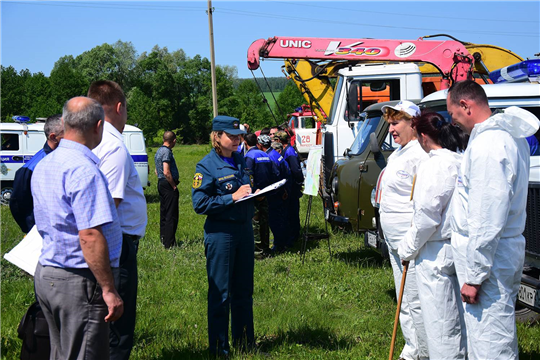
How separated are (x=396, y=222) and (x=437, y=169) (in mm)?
850

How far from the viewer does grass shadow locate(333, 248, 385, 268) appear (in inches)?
342

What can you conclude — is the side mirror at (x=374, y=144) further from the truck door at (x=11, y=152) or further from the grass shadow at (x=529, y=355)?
the truck door at (x=11, y=152)

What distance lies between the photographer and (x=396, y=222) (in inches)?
180

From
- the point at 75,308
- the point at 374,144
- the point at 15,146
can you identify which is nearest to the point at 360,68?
the point at 374,144

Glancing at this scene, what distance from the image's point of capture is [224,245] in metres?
4.63

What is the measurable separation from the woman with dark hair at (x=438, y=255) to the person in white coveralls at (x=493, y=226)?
0.39m

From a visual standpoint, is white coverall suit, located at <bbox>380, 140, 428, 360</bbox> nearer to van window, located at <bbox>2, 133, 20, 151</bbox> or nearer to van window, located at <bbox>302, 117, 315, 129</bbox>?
van window, located at <bbox>2, 133, 20, 151</bbox>

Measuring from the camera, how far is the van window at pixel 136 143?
19.5m

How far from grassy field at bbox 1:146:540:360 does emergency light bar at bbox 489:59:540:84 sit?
112 inches

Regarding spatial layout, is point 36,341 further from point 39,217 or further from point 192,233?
point 192,233

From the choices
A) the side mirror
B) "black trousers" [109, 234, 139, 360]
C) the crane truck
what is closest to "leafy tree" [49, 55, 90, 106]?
the crane truck

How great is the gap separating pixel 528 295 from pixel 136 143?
16.9 meters

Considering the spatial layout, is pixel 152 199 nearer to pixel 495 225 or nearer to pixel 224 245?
pixel 224 245

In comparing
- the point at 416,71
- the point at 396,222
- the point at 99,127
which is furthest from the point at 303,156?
the point at 99,127
